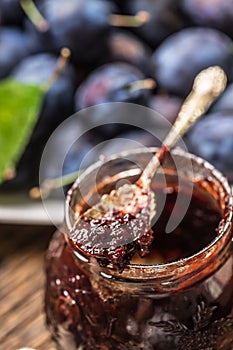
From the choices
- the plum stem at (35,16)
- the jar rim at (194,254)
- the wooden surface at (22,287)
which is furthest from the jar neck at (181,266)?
the plum stem at (35,16)

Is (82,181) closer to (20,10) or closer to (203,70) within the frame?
(203,70)

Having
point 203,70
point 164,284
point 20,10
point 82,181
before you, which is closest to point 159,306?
point 164,284

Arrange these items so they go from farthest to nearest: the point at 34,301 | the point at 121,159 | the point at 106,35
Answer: the point at 106,35 < the point at 34,301 < the point at 121,159

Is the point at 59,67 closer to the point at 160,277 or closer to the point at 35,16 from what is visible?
the point at 35,16

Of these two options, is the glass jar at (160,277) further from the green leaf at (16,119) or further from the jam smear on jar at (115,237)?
the green leaf at (16,119)

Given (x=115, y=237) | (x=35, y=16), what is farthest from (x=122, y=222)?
(x=35, y=16)

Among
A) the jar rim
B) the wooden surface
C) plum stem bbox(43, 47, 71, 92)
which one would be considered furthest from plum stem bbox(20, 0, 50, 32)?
the jar rim

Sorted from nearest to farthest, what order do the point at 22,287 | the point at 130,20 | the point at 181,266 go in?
1. the point at 181,266
2. the point at 22,287
3. the point at 130,20
